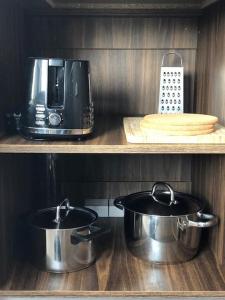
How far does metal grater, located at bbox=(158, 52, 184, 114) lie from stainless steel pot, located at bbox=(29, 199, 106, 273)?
14.8 inches

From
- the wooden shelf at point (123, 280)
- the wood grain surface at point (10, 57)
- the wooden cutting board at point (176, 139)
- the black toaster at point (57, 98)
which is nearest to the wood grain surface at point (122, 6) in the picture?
the wood grain surface at point (10, 57)

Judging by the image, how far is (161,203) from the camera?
40.5 inches

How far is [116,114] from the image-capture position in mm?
1255

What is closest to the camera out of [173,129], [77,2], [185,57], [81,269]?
[173,129]

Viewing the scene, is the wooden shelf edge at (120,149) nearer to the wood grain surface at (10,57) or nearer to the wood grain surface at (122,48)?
the wood grain surface at (10,57)

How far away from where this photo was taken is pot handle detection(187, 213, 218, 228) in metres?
0.97

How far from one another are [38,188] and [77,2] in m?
0.57

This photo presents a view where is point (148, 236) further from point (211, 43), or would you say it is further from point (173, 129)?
point (211, 43)

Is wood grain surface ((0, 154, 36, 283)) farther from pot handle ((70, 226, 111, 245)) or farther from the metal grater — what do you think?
the metal grater

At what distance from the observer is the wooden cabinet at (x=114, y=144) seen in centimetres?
90

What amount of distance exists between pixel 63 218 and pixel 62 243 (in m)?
0.08

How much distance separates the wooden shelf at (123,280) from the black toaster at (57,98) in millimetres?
331

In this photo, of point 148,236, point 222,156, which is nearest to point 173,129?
point 222,156

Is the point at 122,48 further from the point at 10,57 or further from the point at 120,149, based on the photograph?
the point at 120,149
